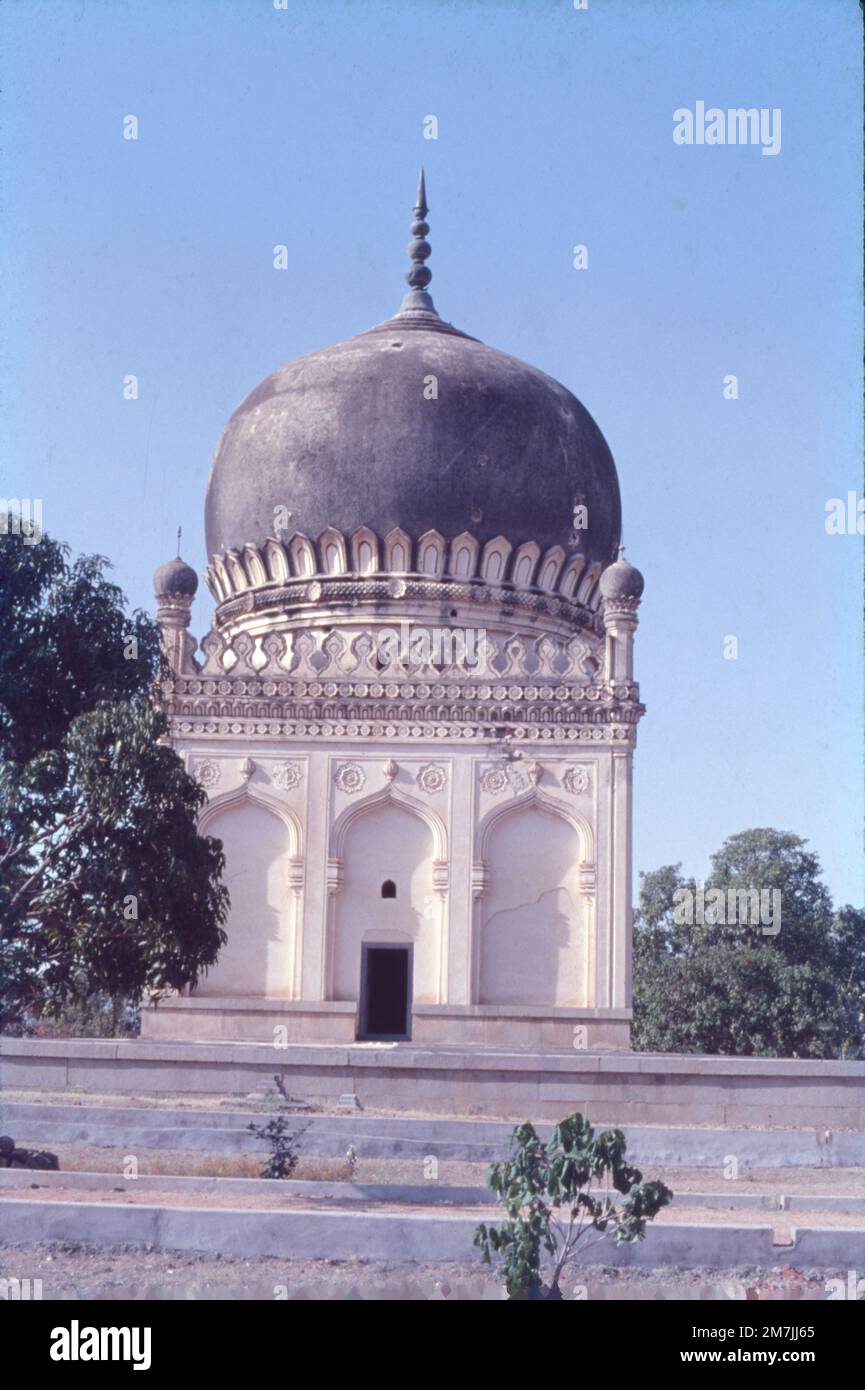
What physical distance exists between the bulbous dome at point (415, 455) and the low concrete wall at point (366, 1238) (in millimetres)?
11153

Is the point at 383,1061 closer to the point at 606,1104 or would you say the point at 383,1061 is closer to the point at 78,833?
the point at 606,1104

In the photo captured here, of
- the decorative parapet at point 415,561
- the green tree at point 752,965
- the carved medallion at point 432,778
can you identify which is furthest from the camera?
the green tree at point 752,965

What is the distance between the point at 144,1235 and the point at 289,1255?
590 millimetres

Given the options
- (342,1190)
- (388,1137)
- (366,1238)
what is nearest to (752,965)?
(388,1137)

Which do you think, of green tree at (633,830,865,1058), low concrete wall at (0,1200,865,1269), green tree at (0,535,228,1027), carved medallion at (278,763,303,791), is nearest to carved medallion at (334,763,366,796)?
carved medallion at (278,763,303,791)

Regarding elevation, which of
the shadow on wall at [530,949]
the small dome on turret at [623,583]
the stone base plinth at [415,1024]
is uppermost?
the small dome on turret at [623,583]

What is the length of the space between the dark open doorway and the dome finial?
8.29 metres

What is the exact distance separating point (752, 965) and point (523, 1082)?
12928mm

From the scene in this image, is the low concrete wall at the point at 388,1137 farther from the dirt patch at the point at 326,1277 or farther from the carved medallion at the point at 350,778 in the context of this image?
the carved medallion at the point at 350,778

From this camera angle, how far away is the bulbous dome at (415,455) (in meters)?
17.0

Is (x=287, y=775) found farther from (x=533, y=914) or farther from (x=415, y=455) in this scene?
(x=415, y=455)

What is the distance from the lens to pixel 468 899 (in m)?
14.6

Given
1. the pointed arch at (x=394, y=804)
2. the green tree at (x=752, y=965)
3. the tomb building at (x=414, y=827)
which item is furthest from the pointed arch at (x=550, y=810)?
the green tree at (x=752, y=965)
